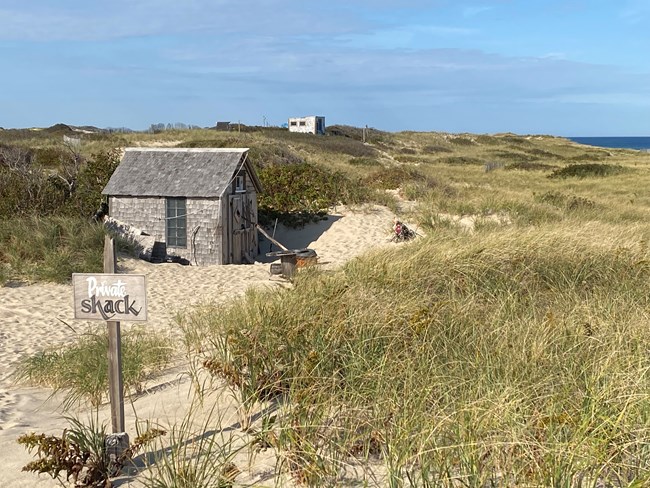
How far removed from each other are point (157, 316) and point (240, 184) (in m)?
6.84

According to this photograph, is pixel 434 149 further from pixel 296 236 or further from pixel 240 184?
pixel 240 184

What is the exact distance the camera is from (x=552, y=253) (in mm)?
9922

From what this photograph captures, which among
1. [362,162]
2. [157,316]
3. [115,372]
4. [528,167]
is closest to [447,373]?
[115,372]

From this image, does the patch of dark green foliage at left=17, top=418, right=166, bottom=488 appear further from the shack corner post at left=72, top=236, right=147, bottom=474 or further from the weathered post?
the weathered post

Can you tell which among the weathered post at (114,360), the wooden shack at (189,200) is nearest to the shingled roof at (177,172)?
the wooden shack at (189,200)

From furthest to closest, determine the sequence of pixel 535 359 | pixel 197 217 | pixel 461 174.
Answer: pixel 461 174
pixel 197 217
pixel 535 359

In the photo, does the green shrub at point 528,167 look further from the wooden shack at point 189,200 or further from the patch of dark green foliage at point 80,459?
the patch of dark green foliage at point 80,459

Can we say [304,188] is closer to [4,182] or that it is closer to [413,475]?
[4,182]

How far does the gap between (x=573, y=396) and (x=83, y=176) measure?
655 inches

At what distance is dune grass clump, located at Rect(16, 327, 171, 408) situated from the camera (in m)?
6.29

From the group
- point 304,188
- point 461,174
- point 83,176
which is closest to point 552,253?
point 304,188

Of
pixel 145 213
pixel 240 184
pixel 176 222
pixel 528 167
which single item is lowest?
pixel 176 222

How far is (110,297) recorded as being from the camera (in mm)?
4707

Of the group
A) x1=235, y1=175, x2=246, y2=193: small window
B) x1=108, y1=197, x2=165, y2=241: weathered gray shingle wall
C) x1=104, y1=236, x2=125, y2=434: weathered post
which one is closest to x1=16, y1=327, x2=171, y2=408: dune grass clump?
x1=104, y1=236, x2=125, y2=434: weathered post
